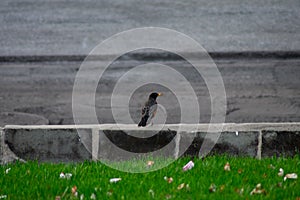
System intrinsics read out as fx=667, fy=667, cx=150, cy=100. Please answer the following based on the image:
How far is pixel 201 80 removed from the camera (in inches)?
320

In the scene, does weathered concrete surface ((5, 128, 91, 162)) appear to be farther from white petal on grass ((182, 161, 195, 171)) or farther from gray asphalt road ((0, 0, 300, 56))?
gray asphalt road ((0, 0, 300, 56))

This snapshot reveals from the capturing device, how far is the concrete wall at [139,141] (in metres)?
4.91

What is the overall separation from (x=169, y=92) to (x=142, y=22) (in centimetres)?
251

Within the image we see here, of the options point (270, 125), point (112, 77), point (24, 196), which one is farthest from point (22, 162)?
point (112, 77)

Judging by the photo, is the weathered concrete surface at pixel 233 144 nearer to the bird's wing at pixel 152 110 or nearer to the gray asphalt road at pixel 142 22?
the bird's wing at pixel 152 110

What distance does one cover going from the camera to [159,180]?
4.23 meters

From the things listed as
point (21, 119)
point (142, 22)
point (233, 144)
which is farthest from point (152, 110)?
point (142, 22)

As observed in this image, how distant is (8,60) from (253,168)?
549 centimetres

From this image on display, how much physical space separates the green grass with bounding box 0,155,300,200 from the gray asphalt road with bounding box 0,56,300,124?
73.8 inches

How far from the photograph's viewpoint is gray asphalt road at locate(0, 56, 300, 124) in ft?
22.6

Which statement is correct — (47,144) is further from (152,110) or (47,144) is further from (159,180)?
(159,180)

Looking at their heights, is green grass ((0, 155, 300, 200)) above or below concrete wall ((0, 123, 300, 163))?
below

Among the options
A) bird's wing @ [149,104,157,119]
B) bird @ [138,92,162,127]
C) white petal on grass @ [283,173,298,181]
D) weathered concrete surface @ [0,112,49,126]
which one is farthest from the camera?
weathered concrete surface @ [0,112,49,126]

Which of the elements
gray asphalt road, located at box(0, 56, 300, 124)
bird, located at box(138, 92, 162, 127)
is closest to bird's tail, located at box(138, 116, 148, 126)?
bird, located at box(138, 92, 162, 127)
